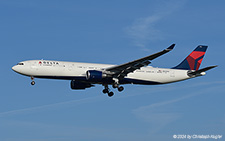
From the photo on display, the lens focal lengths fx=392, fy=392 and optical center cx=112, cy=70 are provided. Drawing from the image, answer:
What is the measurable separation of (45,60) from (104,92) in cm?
1060

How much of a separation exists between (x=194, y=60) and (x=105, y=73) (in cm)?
1641

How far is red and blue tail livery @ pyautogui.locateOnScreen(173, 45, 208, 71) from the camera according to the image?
5888 cm

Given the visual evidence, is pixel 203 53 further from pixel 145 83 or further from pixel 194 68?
pixel 145 83

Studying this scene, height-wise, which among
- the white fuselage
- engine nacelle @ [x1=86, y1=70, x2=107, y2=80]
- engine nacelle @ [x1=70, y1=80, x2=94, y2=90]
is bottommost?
engine nacelle @ [x1=86, y1=70, x2=107, y2=80]

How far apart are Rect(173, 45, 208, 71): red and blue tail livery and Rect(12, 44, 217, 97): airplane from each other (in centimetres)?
225

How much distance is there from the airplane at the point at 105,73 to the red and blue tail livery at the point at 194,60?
2254 millimetres

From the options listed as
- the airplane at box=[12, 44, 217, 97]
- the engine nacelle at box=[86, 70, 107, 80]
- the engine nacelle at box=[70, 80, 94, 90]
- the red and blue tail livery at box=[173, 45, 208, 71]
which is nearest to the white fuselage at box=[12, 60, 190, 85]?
the airplane at box=[12, 44, 217, 97]

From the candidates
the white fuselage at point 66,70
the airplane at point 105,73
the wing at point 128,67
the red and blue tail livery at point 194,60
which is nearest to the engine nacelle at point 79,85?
the airplane at point 105,73

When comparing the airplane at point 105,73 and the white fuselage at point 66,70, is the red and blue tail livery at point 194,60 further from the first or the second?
the white fuselage at point 66,70

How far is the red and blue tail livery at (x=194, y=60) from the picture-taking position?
193ft

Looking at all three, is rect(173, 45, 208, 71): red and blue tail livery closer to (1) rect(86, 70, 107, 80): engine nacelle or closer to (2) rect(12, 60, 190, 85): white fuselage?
(2) rect(12, 60, 190, 85): white fuselage

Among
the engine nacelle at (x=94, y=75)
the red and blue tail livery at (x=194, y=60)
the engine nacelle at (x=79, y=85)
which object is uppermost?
the red and blue tail livery at (x=194, y=60)

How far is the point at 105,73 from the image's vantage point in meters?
50.7

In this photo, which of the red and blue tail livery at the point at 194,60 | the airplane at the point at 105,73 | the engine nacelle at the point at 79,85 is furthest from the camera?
the red and blue tail livery at the point at 194,60
